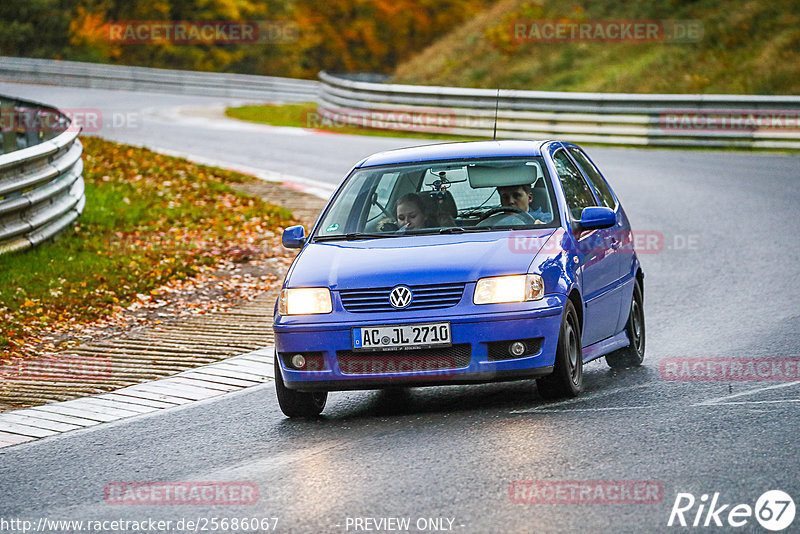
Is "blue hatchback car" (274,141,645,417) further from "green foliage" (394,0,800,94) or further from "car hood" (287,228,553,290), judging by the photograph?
"green foliage" (394,0,800,94)

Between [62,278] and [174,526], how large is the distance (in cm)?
770

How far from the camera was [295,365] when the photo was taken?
7.71m

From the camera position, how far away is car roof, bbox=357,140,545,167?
8789 mm

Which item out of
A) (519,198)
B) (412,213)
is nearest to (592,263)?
(519,198)

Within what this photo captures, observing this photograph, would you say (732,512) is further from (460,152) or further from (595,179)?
(595,179)

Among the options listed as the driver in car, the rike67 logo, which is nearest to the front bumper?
the driver in car

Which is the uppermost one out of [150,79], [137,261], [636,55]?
[137,261]

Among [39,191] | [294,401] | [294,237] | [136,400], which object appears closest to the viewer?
[294,401]

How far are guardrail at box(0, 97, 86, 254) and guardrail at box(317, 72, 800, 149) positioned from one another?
1257 cm

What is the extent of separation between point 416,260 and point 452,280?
0.29m

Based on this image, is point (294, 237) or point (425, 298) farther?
point (294, 237)

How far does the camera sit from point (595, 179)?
973 cm

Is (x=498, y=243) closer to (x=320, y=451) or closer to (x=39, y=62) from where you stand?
(x=320, y=451)

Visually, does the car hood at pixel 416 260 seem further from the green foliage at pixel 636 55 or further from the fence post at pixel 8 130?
the green foliage at pixel 636 55
